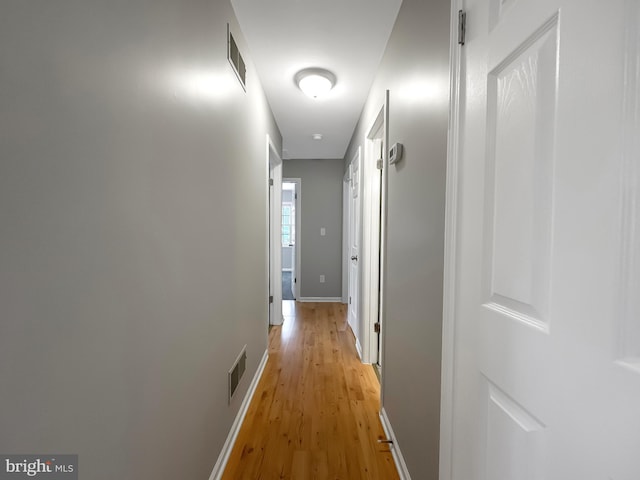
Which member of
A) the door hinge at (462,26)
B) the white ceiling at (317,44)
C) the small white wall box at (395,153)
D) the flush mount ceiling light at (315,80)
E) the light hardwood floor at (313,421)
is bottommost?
the light hardwood floor at (313,421)

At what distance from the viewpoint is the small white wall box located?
164 cm

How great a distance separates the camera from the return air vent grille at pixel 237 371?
5.61 feet

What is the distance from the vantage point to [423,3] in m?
1.34

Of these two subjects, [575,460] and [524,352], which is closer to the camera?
[575,460]

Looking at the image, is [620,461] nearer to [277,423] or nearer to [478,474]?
[478,474]

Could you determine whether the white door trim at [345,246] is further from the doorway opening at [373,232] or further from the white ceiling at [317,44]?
the doorway opening at [373,232]

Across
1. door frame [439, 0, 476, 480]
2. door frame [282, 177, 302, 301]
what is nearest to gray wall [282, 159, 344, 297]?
door frame [282, 177, 302, 301]

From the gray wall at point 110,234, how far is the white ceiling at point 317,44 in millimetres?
502

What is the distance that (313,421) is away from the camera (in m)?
1.96

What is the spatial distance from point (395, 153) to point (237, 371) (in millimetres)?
1580

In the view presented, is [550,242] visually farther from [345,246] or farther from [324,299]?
[324,299]

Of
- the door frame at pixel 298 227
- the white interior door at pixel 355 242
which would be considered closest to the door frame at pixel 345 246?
the door frame at pixel 298 227

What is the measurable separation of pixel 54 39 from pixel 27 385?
63 cm

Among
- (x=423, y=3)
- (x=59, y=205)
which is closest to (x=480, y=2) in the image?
(x=423, y=3)
